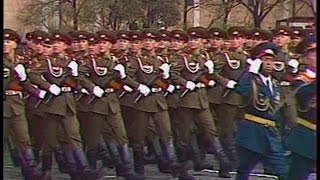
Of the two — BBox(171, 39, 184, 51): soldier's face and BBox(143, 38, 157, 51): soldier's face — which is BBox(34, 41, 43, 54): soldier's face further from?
BBox(171, 39, 184, 51): soldier's face

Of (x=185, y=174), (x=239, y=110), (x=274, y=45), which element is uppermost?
(x=274, y=45)

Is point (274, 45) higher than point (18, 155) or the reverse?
higher

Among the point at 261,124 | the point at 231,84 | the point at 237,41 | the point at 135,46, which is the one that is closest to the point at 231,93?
the point at 231,84

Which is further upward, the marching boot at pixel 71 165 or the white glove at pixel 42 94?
the white glove at pixel 42 94

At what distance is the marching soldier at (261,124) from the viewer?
5.30 meters

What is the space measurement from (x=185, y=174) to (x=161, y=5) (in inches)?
42.2

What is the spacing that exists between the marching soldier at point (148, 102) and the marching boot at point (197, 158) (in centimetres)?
→ 12

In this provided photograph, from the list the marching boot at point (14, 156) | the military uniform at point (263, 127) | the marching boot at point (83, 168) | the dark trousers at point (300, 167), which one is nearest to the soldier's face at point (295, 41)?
the military uniform at point (263, 127)

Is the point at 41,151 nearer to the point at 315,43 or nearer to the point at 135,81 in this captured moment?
the point at 135,81

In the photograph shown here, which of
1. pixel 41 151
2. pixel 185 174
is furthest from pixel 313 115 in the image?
pixel 41 151

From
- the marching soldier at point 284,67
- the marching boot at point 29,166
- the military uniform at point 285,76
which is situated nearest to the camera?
the military uniform at point 285,76

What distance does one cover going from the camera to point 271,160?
5.34 metres

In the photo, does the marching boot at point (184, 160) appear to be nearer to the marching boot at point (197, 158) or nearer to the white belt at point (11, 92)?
the marching boot at point (197, 158)

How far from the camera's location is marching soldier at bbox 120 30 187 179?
5629 mm
